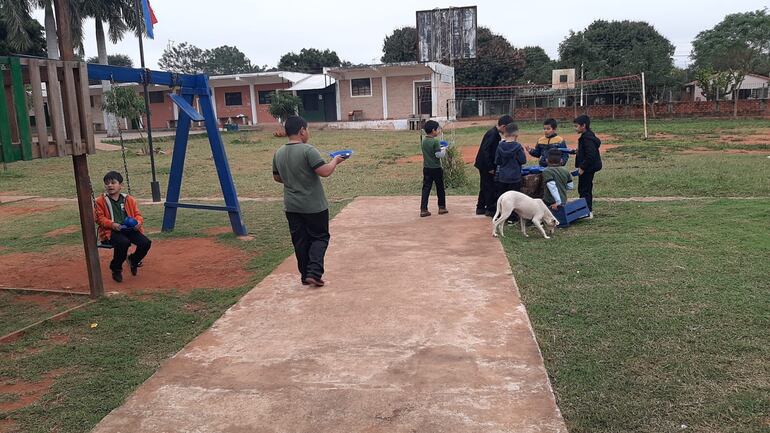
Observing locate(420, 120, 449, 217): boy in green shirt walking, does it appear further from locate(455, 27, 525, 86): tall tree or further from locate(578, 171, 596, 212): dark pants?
locate(455, 27, 525, 86): tall tree

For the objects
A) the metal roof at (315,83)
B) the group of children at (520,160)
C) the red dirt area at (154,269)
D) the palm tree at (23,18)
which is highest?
the palm tree at (23,18)

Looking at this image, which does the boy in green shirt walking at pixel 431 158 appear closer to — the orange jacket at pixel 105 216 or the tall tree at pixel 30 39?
the orange jacket at pixel 105 216

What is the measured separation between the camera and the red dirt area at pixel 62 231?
28.0 feet

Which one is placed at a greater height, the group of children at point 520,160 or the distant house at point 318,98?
the distant house at point 318,98

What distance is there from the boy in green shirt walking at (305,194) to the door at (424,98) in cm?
3142

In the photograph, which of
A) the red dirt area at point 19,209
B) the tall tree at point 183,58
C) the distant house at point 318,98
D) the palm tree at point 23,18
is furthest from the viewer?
the tall tree at point 183,58

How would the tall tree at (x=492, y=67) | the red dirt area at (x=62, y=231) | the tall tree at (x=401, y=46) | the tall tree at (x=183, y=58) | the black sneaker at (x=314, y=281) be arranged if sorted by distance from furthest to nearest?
1. the tall tree at (x=183, y=58)
2. the tall tree at (x=401, y=46)
3. the tall tree at (x=492, y=67)
4. the red dirt area at (x=62, y=231)
5. the black sneaker at (x=314, y=281)

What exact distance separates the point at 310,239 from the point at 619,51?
43.8 meters

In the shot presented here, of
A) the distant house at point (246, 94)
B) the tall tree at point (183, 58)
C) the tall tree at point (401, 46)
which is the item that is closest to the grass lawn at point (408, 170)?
the distant house at point (246, 94)

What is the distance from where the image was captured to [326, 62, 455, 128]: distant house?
36.0 metres

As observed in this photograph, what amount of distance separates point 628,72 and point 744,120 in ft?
23.5

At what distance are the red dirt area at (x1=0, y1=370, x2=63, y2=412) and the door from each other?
33.4 meters

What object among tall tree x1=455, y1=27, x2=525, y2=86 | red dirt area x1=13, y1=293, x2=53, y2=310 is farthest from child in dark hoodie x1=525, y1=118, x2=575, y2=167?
tall tree x1=455, y1=27, x2=525, y2=86

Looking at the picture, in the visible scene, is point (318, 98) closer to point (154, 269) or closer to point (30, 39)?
point (30, 39)
